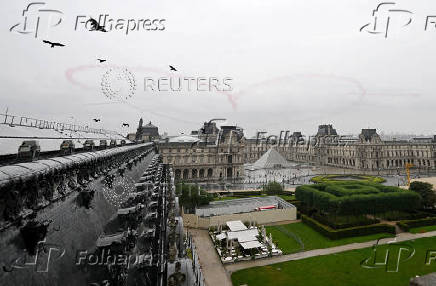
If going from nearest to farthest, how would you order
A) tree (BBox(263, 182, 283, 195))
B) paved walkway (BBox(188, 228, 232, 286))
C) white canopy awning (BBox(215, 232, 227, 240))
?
paved walkway (BBox(188, 228, 232, 286)) < white canopy awning (BBox(215, 232, 227, 240)) < tree (BBox(263, 182, 283, 195))

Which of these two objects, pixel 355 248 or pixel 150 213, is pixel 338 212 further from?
pixel 150 213

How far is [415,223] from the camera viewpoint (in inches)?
1320

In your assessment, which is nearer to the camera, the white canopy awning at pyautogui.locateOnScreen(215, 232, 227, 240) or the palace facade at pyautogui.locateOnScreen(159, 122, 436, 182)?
the white canopy awning at pyautogui.locateOnScreen(215, 232, 227, 240)

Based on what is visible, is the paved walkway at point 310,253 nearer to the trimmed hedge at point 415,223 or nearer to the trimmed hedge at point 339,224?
the trimmed hedge at point 415,223

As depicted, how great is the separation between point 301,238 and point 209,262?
39.7 feet

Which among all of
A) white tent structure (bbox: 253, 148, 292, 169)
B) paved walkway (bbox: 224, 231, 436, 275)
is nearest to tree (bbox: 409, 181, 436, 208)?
paved walkway (bbox: 224, 231, 436, 275)

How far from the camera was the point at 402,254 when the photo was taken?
85.6 feet

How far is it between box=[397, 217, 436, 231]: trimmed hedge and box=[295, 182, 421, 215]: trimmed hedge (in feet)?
6.68

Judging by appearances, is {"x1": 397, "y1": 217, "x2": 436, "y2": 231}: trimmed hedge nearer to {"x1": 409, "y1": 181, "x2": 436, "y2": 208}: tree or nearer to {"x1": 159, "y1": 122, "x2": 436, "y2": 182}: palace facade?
{"x1": 409, "y1": 181, "x2": 436, "y2": 208}: tree

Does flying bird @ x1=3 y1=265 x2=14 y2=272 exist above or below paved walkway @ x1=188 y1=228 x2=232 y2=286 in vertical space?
above

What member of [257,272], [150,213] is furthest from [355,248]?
[150,213]

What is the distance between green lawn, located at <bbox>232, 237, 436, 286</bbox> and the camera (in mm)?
20800

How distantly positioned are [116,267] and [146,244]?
2.26m

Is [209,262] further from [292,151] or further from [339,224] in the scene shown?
[292,151]
